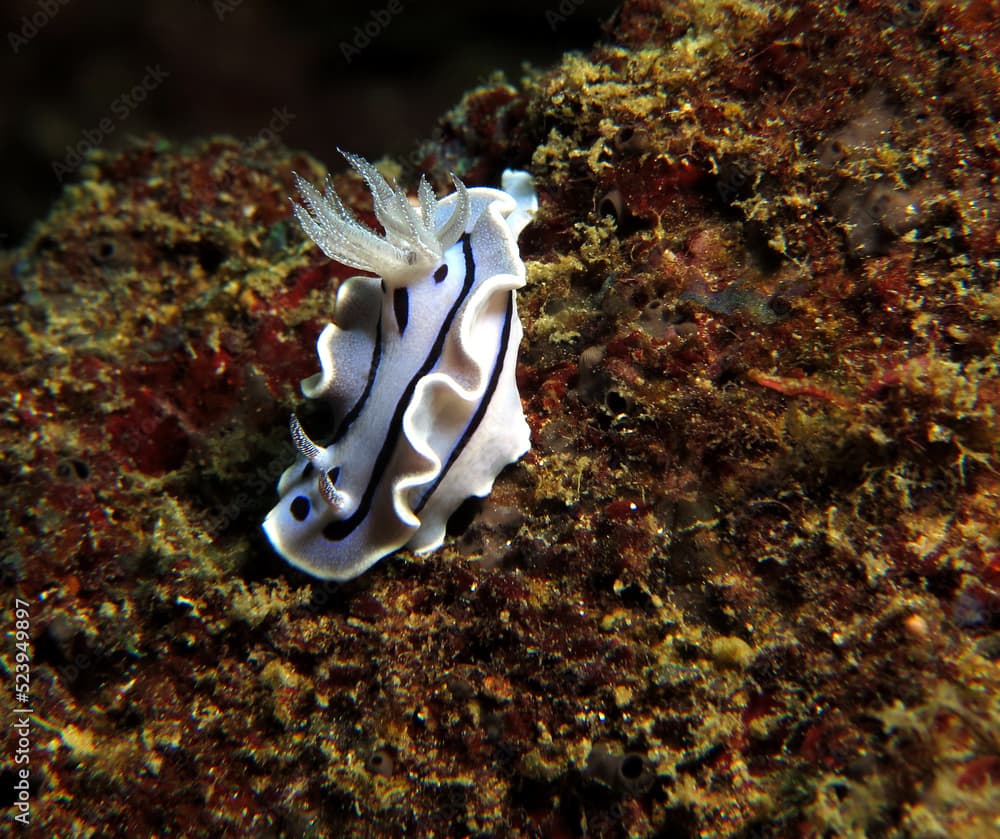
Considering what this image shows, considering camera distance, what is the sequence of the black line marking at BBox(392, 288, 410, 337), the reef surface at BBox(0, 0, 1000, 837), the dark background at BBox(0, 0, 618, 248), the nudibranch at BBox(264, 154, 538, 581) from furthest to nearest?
the dark background at BBox(0, 0, 618, 248) < the black line marking at BBox(392, 288, 410, 337) < the nudibranch at BBox(264, 154, 538, 581) < the reef surface at BBox(0, 0, 1000, 837)

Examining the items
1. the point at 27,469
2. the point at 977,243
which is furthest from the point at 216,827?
the point at 977,243

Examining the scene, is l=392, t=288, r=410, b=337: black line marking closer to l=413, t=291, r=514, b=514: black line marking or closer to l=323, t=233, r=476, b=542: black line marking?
l=323, t=233, r=476, b=542: black line marking

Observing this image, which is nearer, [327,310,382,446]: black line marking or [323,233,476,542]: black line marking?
[323,233,476,542]: black line marking

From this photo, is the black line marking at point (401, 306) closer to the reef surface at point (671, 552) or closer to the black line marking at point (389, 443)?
the black line marking at point (389, 443)

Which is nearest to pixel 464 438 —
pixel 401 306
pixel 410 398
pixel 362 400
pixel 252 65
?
pixel 410 398

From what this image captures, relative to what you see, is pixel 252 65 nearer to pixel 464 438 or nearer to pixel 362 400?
pixel 362 400

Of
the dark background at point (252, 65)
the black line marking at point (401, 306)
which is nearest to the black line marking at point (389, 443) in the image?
the black line marking at point (401, 306)

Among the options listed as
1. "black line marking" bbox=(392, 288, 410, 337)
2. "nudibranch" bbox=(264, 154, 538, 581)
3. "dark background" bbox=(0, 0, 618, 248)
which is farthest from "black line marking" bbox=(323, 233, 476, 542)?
"dark background" bbox=(0, 0, 618, 248)
